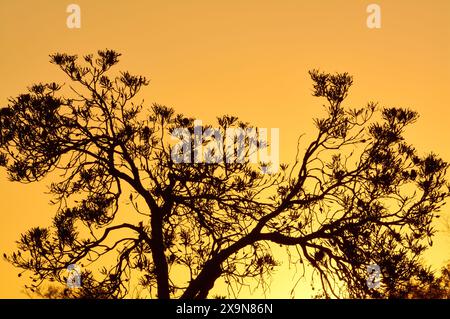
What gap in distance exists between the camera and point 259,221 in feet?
45.6

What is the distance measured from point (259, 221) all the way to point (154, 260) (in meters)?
2.02
